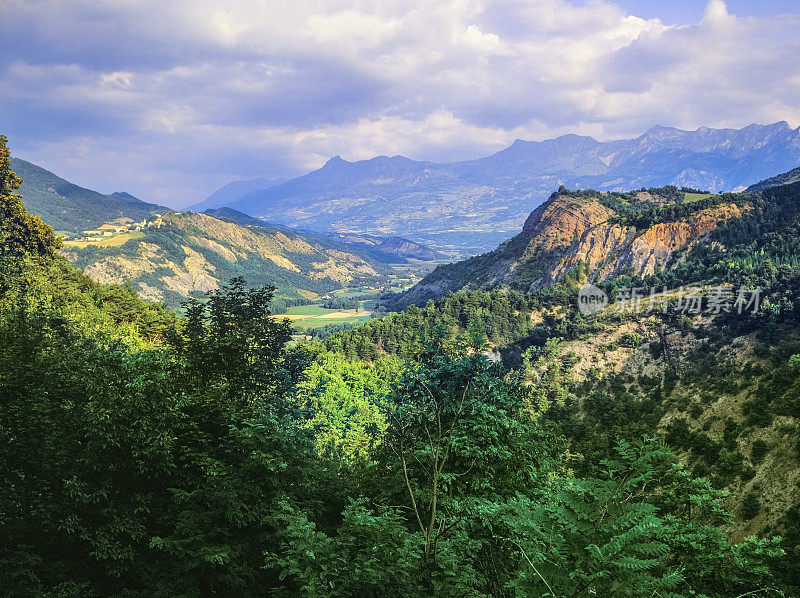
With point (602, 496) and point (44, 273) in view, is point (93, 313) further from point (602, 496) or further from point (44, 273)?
point (602, 496)

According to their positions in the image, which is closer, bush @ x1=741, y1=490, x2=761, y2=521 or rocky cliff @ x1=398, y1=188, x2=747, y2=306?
bush @ x1=741, y1=490, x2=761, y2=521

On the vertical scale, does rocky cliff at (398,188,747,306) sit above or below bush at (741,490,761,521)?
above

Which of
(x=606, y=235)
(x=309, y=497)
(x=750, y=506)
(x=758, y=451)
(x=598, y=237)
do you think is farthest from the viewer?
(x=598, y=237)

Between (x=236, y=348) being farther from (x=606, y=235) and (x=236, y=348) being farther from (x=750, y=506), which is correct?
(x=606, y=235)

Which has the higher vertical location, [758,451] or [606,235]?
[606,235]

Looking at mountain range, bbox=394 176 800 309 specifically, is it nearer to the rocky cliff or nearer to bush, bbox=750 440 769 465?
the rocky cliff

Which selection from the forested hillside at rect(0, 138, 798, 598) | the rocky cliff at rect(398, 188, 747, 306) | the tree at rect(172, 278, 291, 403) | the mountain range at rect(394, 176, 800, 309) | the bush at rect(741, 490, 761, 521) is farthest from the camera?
the rocky cliff at rect(398, 188, 747, 306)

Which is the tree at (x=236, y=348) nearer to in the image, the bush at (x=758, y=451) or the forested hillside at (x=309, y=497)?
the forested hillside at (x=309, y=497)

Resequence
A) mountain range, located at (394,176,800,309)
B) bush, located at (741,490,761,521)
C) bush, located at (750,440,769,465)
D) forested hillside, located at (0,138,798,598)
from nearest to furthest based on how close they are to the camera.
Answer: forested hillside, located at (0,138,798,598) < bush, located at (741,490,761,521) < bush, located at (750,440,769,465) < mountain range, located at (394,176,800,309)

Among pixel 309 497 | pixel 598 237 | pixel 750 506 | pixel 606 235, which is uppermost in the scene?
pixel 606 235

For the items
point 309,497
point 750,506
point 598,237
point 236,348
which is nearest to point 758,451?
point 750,506

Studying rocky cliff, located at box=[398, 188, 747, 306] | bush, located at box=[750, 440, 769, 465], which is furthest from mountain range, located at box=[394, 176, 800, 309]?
bush, located at box=[750, 440, 769, 465]

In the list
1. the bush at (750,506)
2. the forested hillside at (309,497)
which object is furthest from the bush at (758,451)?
the forested hillside at (309,497)

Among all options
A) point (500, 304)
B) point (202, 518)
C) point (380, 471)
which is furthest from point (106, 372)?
point (500, 304)
